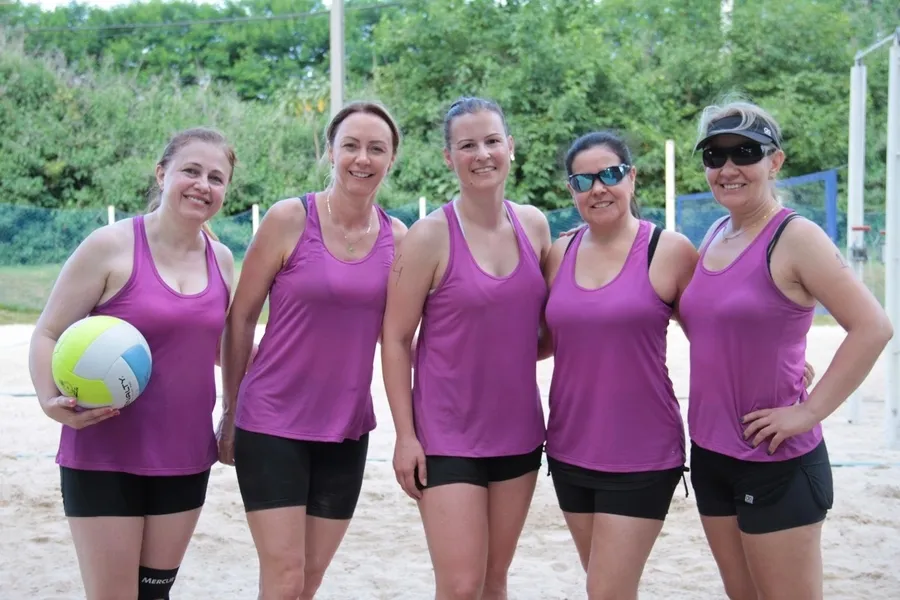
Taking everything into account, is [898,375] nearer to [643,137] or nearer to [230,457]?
[230,457]

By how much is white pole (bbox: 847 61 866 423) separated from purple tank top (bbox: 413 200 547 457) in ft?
17.8

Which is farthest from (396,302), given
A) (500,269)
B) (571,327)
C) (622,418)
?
(622,418)

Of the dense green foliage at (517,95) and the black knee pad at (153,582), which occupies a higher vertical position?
the dense green foliage at (517,95)

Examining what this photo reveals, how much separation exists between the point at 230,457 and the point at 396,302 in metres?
0.86

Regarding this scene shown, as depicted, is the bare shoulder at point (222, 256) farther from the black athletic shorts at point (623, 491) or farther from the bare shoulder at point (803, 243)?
the bare shoulder at point (803, 243)

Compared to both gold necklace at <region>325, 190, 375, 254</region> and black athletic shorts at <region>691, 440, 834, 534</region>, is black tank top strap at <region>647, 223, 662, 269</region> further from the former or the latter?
gold necklace at <region>325, 190, 375, 254</region>

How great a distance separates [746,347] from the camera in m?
2.69

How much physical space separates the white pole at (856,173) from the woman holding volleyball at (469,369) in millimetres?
5388

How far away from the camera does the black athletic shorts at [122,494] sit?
2844mm

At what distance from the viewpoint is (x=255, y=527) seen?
3.02 metres

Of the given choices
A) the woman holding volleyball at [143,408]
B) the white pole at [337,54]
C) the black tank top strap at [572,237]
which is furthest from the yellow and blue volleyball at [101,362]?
the white pole at [337,54]

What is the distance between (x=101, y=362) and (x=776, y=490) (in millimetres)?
2008

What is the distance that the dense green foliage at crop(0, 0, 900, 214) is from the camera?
65.5 ft

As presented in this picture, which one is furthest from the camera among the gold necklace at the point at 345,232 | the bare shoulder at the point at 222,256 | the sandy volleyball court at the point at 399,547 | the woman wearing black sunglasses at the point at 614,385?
the sandy volleyball court at the point at 399,547
